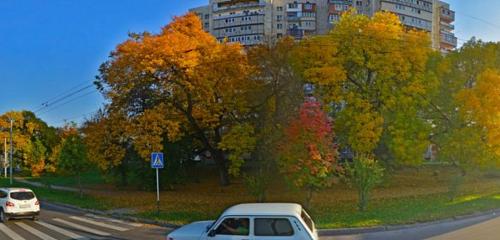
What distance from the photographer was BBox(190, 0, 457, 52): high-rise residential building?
9075 centimetres

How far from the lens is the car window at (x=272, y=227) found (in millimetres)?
8898

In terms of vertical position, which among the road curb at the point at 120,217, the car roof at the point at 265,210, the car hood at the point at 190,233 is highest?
the car roof at the point at 265,210

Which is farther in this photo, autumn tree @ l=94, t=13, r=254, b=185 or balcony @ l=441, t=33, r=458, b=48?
balcony @ l=441, t=33, r=458, b=48

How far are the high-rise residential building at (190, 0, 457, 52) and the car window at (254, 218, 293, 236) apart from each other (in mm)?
78846

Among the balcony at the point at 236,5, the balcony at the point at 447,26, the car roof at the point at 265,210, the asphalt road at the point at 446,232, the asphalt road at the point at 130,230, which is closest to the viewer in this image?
the car roof at the point at 265,210

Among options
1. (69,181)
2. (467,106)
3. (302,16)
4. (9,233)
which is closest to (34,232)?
(9,233)

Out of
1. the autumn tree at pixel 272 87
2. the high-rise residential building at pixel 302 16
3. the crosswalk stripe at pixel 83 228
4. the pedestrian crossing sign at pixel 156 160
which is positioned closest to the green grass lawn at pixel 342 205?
the pedestrian crossing sign at pixel 156 160

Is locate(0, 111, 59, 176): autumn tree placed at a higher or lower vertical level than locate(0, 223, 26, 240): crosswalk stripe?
higher

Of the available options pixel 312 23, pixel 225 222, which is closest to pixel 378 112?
pixel 225 222

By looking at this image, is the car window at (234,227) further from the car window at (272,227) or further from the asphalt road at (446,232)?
the asphalt road at (446,232)

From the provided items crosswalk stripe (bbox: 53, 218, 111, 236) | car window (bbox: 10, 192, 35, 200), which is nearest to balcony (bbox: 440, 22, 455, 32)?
crosswalk stripe (bbox: 53, 218, 111, 236)

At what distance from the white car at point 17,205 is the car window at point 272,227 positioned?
47.9 ft

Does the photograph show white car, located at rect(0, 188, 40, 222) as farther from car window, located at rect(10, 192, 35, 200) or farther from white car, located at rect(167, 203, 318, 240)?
white car, located at rect(167, 203, 318, 240)

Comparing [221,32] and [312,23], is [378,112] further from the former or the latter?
[221,32]
